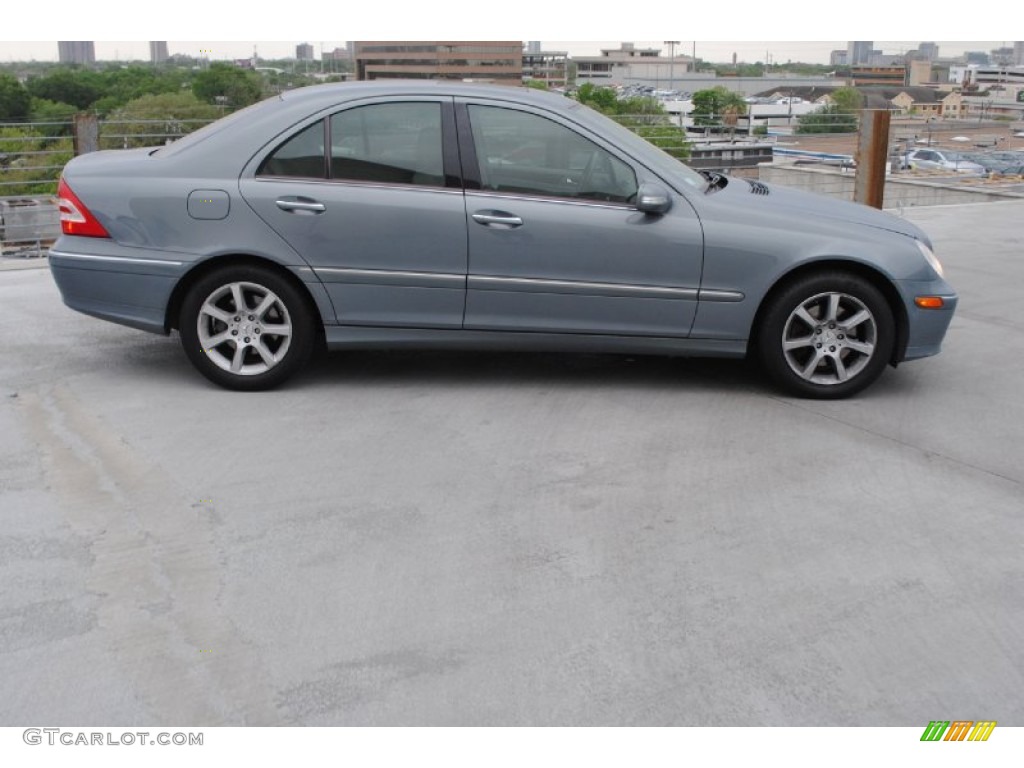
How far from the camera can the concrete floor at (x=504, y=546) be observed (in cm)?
315

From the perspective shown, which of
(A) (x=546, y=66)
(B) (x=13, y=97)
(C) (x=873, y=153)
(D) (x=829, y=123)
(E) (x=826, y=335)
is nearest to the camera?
(E) (x=826, y=335)

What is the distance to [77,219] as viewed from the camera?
5.70 meters

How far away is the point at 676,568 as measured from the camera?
3900 mm

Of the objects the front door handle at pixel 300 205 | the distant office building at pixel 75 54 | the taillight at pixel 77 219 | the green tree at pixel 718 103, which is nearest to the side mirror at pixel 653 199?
the front door handle at pixel 300 205

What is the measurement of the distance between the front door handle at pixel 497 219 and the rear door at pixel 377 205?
8cm

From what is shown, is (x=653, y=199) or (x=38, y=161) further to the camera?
(x=38, y=161)

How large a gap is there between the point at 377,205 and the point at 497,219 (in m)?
0.59

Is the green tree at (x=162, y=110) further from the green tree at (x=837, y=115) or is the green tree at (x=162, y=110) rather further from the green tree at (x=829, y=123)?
the green tree at (x=837, y=115)

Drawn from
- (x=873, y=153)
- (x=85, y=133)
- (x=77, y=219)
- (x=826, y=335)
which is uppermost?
(x=85, y=133)

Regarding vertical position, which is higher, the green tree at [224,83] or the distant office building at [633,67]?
the distant office building at [633,67]

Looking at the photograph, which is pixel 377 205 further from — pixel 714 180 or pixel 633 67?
pixel 633 67

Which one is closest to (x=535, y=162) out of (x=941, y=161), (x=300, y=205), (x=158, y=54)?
(x=300, y=205)

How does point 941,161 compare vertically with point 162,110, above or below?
below
